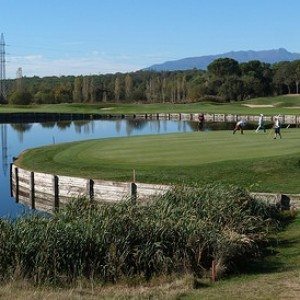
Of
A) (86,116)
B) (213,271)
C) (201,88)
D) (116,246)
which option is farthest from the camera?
(201,88)

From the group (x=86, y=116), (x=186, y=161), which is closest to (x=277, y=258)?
(x=186, y=161)

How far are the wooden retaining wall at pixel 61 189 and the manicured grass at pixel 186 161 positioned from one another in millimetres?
847

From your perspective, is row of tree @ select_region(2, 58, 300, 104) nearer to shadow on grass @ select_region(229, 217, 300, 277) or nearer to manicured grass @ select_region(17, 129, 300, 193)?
manicured grass @ select_region(17, 129, 300, 193)

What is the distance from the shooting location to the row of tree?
140375 mm

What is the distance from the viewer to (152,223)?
12984mm

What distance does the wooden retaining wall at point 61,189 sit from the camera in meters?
22.2

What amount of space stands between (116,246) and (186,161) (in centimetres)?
1439

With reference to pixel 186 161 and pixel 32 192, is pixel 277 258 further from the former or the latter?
pixel 32 192

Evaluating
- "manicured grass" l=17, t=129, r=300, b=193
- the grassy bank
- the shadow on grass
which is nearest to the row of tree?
"manicured grass" l=17, t=129, r=300, b=193

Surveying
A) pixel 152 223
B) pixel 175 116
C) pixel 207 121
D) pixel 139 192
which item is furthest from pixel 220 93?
pixel 152 223

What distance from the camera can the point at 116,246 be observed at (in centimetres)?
1223

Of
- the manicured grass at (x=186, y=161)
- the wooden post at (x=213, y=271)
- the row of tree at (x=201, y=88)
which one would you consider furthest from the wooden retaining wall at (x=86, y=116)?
the wooden post at (x=213, y=271)

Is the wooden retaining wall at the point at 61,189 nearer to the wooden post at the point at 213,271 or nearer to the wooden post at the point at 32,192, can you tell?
the wooden post at the point at 32,192

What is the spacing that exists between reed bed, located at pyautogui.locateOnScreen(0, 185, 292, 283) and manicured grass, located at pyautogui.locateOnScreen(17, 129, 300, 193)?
28.0 feet
